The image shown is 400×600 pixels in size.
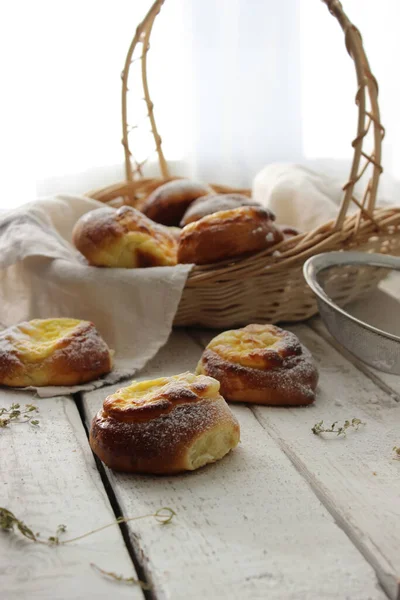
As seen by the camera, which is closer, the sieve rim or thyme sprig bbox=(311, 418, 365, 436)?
thyme sprig bbox=(311, 418, 365, 436)

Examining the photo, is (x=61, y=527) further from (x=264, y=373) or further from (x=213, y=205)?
(x=213, y=205)

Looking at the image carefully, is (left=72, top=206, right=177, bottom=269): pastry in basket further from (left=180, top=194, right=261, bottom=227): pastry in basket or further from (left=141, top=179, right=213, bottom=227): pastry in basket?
(left=141, top=179, right=213, bottom=227): pastry in basket

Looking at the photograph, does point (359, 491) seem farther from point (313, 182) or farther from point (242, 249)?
point (313, 182)

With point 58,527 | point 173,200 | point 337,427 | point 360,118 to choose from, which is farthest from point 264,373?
point 173,200

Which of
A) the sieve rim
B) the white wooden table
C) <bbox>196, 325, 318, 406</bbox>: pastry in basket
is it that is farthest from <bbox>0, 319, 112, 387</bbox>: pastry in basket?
the sieve rim

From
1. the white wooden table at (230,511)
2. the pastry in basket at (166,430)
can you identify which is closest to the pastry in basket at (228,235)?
the white wooden table at (230,511)

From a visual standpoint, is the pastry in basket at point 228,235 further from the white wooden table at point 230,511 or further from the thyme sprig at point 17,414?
the thyme sprig at point 17,414
